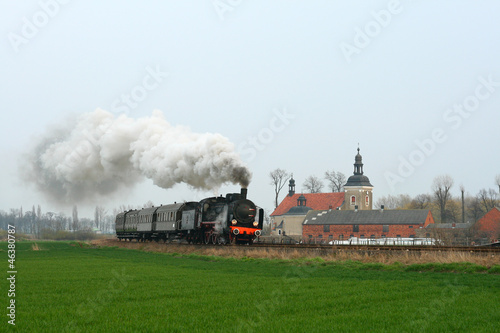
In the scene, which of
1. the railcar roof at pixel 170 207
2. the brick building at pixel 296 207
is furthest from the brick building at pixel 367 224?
the railcar roof at pixel 170 207

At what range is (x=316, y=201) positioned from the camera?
142m

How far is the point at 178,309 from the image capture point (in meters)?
14.3

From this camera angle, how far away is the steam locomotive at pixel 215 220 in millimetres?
38250

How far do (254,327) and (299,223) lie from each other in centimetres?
12294

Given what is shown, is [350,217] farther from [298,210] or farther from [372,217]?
[298,210]

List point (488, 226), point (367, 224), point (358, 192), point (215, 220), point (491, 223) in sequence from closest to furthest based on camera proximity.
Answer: point (215, 220), point (488, 226), point (491, 223), point (367, 224), point (358, 192)

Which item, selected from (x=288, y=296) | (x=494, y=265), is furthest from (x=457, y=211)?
(x=288, y=296)

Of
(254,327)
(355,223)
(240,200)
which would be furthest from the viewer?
(355,223)

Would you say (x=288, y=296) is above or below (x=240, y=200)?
below

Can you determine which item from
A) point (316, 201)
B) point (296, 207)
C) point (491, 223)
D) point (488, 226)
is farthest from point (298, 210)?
point (491, 223)

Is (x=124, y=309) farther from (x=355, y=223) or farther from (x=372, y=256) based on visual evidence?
(x=355, y=223)

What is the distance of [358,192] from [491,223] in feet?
133

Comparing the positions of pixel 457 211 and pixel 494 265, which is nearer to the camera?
pixel 494 265

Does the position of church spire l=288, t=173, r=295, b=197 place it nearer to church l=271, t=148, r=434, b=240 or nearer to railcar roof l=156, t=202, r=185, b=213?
church l=271, t=148, r=434, b=240
